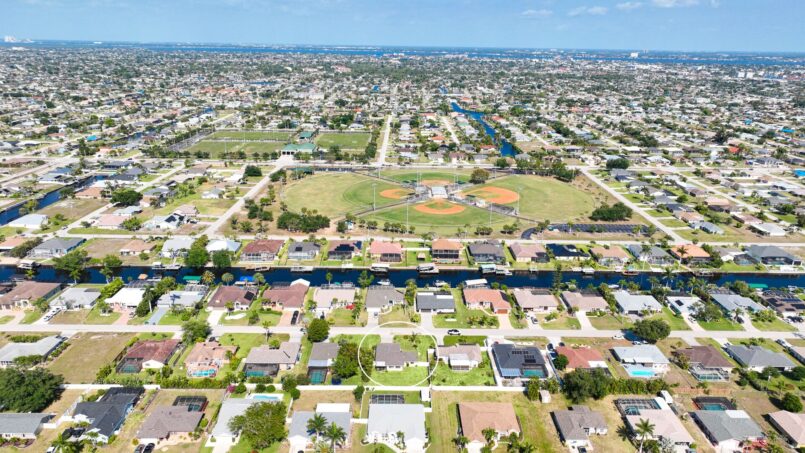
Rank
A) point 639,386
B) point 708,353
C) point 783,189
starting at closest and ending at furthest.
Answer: point 639,386, point 708,353, point 783,189

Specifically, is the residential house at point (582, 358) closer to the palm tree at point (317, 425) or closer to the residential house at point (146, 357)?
the palm tree at point (317, 425)

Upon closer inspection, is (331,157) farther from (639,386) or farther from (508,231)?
(639,386)

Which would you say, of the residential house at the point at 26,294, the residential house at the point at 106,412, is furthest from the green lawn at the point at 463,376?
the residential house at the point at 26,294

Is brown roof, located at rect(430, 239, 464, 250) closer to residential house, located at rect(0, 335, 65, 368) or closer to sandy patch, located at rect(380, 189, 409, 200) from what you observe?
sandy patch, located at rect(380, 189, 409, 200)

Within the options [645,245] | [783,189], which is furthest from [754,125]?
[645,245]

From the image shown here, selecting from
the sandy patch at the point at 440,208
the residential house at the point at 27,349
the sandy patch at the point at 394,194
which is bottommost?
the residential house at the point at 27,349

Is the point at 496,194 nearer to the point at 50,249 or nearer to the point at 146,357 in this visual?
the point at 146,357

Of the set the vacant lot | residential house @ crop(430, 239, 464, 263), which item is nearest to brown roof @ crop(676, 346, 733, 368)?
residential house @ crop(430, 239, 464, 263)
